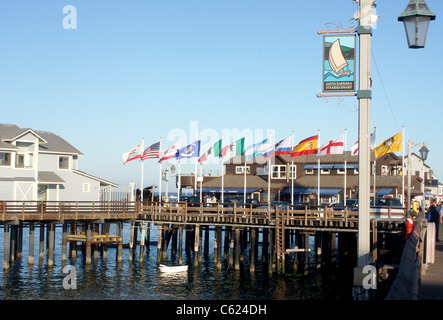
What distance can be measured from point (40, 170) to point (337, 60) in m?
40.4

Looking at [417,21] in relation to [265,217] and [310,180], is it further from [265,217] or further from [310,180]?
[310,180]

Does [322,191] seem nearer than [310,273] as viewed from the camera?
No

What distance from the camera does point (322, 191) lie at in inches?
2586

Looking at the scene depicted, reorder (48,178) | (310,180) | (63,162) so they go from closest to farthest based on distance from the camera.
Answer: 1. (48,178)
2. (63,162)
3. (310,180)

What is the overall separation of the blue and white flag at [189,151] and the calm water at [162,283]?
9.80 m

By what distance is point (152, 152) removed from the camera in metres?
44.5

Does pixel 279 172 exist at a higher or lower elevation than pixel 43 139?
lower

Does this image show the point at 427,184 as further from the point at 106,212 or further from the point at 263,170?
the point at 106,212

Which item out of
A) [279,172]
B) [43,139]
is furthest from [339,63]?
[279,172]

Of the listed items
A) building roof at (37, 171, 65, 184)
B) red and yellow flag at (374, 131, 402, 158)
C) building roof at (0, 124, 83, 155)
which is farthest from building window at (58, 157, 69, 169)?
red and yellow flag at (374, 131, 402, 158)

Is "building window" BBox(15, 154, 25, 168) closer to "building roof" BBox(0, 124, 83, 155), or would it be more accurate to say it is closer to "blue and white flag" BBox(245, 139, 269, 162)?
"building roof" BBox(0, 124, 83, 155)
